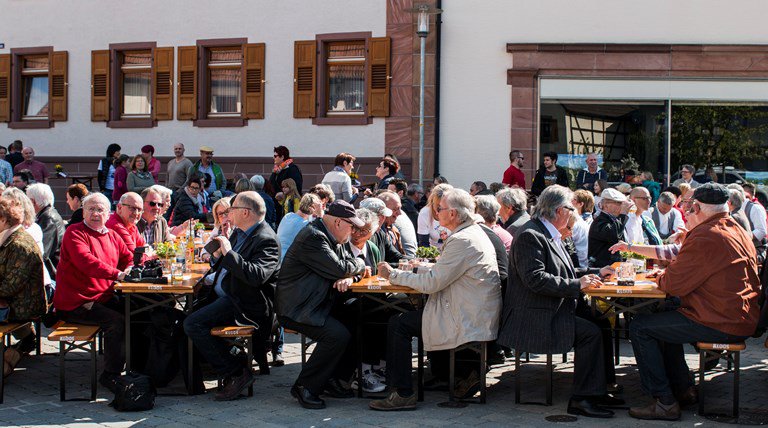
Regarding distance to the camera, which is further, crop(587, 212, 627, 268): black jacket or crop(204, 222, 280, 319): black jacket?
crop(587, 212, 627, 268): black jacket

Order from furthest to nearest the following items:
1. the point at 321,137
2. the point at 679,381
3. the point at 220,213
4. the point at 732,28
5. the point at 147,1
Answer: the point at 147,1 < the point at 321,137 < the point at 732,28 < the point at 220,213 < the point at 679,381

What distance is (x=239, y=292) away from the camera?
7.98m

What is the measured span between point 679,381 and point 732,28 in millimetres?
10853

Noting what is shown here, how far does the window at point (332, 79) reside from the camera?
18.0 meters

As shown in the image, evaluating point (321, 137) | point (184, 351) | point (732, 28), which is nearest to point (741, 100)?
point (732, 28)

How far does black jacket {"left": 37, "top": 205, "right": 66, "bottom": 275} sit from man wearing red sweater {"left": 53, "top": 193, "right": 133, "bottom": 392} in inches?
74.0

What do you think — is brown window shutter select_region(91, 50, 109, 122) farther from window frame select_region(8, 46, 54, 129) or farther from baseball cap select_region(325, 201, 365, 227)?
baseball cap select_region(325, 201, 365, 227)

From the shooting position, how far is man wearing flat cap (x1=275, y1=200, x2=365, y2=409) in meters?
7.68

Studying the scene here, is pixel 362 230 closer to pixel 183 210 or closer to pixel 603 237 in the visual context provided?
pixel 603 237

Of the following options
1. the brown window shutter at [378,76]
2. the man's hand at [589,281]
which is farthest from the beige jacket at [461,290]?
the brown window shutter at [378,76]

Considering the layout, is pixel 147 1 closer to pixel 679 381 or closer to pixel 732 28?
pixel 732 28

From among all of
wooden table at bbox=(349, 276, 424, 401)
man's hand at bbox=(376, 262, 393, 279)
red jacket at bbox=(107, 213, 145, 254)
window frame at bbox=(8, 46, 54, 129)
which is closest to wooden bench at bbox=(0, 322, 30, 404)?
red jacket at bbox=(107, 213, 145, 254)

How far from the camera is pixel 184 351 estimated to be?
321 inches

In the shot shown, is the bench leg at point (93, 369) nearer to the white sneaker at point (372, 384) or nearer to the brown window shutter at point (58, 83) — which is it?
the white sneaker at point (372, 384)
